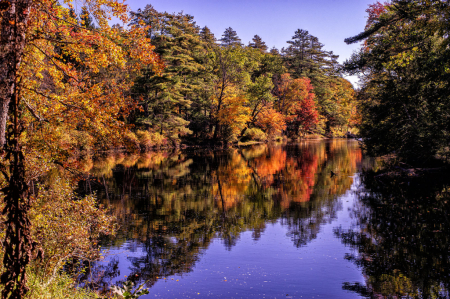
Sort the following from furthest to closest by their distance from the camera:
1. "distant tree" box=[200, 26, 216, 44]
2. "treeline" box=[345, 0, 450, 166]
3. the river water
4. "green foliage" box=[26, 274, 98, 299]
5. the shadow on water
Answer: "distant tree" box=[200, 26, 216, 44], "treeline" box=[345, 0, 450, 166], the river water, the shadow on water, "green foliage" box=[26, 274, 98, 299]

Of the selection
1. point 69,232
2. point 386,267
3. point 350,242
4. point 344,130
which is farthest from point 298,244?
point 344,130

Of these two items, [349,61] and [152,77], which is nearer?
[349,61]

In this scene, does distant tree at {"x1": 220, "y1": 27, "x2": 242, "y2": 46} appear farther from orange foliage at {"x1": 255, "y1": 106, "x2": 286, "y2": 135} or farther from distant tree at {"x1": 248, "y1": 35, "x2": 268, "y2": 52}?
orange foliage at {"x1": 255, "y1": 106, "x2": 286, "y2": 135}

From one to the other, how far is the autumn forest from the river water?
0.61ft

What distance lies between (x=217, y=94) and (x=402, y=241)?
1435 inches

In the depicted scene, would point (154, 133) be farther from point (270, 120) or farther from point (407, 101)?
point (407, 101)

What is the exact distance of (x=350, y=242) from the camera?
36.5ft

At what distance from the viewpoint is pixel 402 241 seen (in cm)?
1078

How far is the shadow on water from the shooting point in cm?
802

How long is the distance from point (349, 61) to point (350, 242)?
45.6 ft

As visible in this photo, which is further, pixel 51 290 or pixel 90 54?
pixel 90 54

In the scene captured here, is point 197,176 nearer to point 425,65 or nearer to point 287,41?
point 425,65

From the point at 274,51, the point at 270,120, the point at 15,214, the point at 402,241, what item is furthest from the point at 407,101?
the point at 274,51

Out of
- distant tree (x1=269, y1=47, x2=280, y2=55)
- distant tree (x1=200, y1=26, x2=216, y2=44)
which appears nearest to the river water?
distant tree (x1=200, y1=26, x2=216, y2=44)
